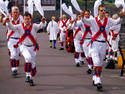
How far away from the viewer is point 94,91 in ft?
29.2

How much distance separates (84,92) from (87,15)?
2812 millimetres

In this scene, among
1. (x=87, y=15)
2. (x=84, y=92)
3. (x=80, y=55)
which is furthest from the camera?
(x=80, y=55)

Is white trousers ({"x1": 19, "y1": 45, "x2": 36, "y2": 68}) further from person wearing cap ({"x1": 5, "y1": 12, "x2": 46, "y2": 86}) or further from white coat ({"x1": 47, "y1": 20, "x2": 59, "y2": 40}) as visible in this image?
white coat ({"x1": 47, "y1": 20, "x2": 59, "y2": 40})

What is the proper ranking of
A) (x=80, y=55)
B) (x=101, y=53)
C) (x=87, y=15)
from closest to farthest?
(x=101, y=53) < (x=87, y=15) < (x=80, y=55)

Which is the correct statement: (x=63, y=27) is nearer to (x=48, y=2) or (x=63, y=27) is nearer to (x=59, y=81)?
(x=59, y=81)

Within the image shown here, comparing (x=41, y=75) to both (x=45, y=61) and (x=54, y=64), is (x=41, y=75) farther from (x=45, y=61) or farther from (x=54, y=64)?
(x=45, y=61)

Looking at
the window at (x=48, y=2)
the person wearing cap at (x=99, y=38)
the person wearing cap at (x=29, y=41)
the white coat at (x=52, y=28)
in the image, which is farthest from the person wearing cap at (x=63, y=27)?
the window at (x=48, y=2)

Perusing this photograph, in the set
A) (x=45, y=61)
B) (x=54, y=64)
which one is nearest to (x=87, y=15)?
(x=54, y=64)

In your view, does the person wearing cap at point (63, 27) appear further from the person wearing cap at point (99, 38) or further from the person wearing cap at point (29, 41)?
the person wearing cap at point (99, 38)

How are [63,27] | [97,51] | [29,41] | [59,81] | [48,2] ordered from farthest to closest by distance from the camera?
[48,2] → [63,27] → [59,81] → [29,41] → [97,51]

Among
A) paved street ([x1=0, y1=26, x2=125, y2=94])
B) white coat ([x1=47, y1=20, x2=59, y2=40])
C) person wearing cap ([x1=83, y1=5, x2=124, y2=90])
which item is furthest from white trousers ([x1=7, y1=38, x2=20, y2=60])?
white coat ([x1=47, y1=20, x2=59, y2=40])

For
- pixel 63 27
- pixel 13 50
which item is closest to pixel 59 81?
pixel 13 50

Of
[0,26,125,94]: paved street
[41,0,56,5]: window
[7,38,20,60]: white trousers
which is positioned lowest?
[41,0,56,5]: window

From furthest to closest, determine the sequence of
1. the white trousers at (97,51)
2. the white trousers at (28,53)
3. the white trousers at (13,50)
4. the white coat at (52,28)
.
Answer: the white coat at (52,28) < the white trousers at (13,50) < the white trousers at (28,53) < the white trousers at (97,51)
